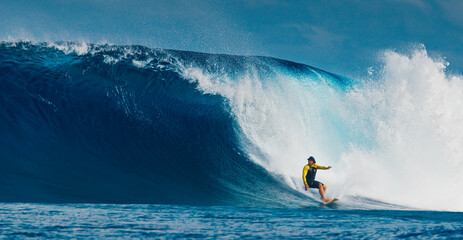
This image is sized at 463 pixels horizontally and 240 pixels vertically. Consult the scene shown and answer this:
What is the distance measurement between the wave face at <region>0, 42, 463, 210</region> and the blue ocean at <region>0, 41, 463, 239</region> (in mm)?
39

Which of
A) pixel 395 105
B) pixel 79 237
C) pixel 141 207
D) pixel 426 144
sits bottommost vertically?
pixel 79 237

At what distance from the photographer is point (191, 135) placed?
10461 millimetres

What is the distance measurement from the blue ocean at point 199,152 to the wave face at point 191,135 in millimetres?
39

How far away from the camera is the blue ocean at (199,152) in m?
4.62

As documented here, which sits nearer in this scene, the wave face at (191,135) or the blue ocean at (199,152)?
the blue ocean at (199,152)

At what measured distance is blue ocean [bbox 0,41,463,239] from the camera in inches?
182

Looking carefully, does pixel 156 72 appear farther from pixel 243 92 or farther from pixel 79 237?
pixel 79 237

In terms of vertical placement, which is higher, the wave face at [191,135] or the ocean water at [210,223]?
the wave face at [191,135]

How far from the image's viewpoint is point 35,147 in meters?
8.23

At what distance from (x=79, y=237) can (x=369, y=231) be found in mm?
2537

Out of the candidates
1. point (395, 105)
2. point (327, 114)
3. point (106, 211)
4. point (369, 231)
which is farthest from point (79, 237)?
point (327, 114)

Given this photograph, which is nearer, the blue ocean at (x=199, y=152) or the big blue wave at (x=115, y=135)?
the blue ocean at (x=199, y=152)

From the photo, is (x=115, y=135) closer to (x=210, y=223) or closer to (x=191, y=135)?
(x=191, y=135)

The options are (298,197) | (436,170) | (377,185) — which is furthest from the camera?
(436,170)
